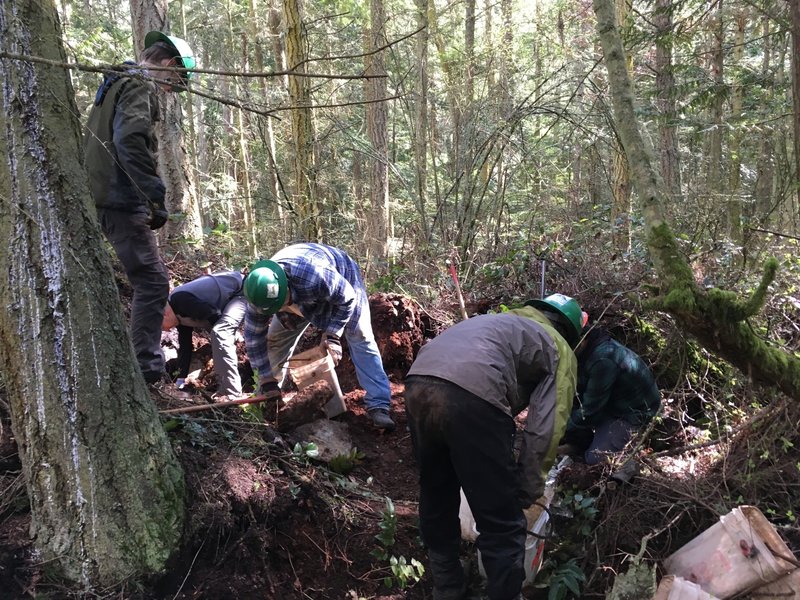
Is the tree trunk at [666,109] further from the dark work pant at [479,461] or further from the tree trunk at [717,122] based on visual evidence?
the dark work pant at [479,461]

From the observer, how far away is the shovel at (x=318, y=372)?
442 cm

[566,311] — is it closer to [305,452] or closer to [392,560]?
[392,560]

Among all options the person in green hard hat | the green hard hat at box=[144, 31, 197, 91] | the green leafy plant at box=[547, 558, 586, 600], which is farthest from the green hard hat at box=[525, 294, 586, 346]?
the green hard hat at box=[144, 31, 197, 91]

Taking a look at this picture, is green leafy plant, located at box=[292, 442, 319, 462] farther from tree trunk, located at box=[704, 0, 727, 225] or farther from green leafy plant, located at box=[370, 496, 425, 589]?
tree trunk, located at box=[704, 0, 727, 225]

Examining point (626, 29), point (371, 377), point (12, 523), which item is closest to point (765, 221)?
point (626, 29)

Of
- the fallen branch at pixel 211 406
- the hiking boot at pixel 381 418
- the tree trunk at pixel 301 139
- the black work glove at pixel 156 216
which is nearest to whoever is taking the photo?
the fallen branch at pixel 211 406

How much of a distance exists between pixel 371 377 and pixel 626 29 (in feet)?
17.5

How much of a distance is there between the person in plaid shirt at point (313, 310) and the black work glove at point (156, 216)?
0.74 m

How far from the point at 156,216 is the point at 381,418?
2236mm

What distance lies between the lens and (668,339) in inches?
184

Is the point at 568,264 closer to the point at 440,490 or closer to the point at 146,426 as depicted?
the point at 440,490

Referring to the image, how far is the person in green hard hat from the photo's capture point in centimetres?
380

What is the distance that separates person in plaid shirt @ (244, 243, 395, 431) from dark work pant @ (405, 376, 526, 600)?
1.53 m

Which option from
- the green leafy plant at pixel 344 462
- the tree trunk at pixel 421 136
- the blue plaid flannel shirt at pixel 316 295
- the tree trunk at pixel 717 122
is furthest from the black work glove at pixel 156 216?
the tree trunk at pixel 717 122
